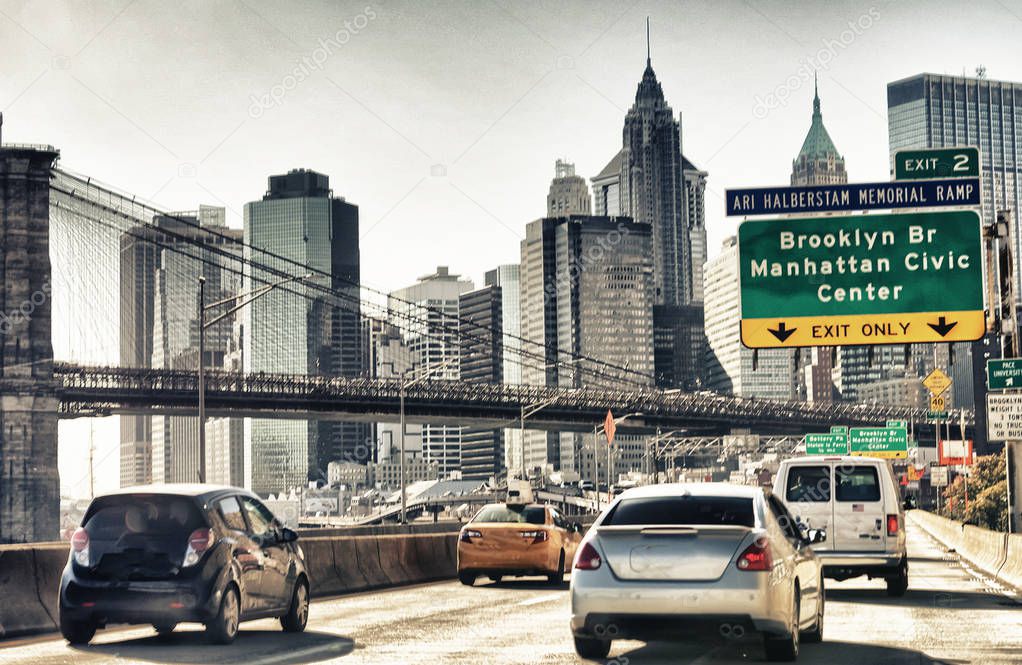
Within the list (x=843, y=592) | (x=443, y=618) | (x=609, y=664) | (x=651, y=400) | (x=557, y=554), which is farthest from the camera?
(x=651, y=400)

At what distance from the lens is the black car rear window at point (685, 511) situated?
1378 cm

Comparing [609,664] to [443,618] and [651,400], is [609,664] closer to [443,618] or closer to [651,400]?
[443,618]

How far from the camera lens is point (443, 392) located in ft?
379

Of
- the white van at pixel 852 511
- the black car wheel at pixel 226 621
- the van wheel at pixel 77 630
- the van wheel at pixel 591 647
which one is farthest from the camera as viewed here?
the white van at pixel 852 511

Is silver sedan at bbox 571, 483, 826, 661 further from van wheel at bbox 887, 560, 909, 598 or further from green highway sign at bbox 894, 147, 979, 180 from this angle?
green highway sign at bbox 894, 147, 979, 180

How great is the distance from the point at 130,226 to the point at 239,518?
9722 cm

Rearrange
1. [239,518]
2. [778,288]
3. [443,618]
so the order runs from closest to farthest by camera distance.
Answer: [239,518] → [443,618] → [778,288]

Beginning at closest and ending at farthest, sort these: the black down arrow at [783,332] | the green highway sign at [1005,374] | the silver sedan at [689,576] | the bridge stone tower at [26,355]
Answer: the silver sedan at [689,576], the green highway sign at [1005,374], the black down arrow at [783,332], the bridge stone tower at [26,355]

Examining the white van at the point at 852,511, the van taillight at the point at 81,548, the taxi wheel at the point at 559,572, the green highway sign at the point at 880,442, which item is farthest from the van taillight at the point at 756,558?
the green highway sign at the point at 880,442

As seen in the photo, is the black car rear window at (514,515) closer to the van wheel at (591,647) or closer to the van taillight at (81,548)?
the van taillight at (81,548)

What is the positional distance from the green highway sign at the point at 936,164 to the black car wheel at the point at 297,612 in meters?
17.9

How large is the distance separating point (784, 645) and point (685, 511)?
140 centimetres

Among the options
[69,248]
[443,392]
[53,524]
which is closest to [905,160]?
[53,524]

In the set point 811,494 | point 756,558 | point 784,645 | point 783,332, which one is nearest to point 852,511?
point 811,494
